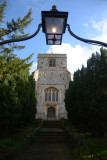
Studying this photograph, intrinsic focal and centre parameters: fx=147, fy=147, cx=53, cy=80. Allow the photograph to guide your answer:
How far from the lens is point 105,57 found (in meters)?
9.73

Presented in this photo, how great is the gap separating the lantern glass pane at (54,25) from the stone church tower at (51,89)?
22.9m

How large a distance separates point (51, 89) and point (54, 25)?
948 inches

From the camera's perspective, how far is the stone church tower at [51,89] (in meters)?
25.2

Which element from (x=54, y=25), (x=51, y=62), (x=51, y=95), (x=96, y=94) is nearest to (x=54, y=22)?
(x=54, y=25)

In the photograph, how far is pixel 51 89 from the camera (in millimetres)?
26594

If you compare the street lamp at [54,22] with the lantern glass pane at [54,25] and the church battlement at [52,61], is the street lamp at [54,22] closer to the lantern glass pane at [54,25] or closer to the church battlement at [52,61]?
the lantern glass pane at [54,25]

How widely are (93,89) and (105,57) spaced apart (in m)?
2.29

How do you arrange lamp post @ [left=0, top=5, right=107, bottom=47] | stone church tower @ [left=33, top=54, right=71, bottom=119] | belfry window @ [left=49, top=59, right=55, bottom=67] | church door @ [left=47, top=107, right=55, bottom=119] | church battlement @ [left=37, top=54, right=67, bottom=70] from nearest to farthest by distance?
lamp post @ [left=0, top=5, right=107, bottom=47], stone church tower @ [left=33, top=54, right=71, bottom=119], church door @ [left=47, top=107, right=55, bottom=119], church battlement @ [left=37, top=54, right=67, bottom=70], belfry window @ [left=49, top=59, right=55, bottom=67]

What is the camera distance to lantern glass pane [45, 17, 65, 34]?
2.64 metres

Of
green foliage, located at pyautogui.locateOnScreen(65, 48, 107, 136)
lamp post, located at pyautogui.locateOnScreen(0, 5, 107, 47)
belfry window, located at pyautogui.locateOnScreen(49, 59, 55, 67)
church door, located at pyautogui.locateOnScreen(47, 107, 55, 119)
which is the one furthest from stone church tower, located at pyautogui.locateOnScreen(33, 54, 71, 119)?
lamp post, located at pyautogui.locateOnScreen(0, 5, 107, 47)

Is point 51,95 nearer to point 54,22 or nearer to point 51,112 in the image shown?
point 51,112

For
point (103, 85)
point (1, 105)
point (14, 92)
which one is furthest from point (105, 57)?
point (1, 105)

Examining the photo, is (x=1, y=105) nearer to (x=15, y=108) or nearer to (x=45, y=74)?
(x=15, y=108)

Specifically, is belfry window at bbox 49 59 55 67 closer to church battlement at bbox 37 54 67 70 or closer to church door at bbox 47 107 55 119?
church battlement at bbox 37 54 67 70
